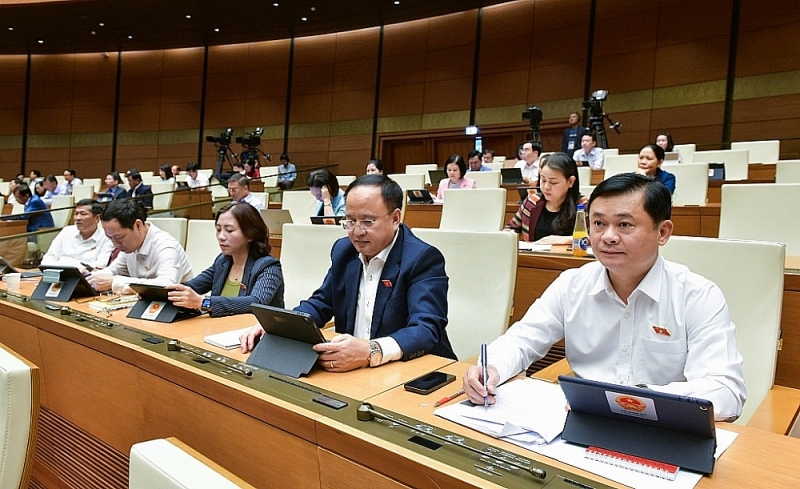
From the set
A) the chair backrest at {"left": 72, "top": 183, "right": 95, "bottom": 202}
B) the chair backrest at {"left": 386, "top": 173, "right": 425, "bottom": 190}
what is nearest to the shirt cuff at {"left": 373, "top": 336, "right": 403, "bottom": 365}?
the chair backrest at {"left": 386, "top": 173, "right": 425, "bottom": 190}

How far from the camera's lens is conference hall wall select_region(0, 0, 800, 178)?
275 inches

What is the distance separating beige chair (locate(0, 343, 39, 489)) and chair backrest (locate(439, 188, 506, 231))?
9.18ft

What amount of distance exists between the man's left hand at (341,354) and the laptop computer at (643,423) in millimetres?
505

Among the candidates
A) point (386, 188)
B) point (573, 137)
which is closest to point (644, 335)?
point (386, 188)

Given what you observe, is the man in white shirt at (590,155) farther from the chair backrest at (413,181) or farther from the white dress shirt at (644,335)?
the white dress shirt at (644,335)

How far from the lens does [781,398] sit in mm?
1308

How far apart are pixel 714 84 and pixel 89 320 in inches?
301

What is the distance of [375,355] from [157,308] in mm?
→ 856

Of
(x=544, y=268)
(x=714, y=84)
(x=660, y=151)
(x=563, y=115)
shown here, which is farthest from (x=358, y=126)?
(x=544, y=268)

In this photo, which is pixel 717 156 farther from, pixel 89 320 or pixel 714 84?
pixel 89 320

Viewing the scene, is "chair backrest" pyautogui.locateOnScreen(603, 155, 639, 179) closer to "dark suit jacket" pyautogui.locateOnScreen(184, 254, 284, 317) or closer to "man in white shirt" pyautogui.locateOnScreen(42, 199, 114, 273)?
"dark suit jacket" pyautogui.locateOnScreen(184, 254, 284, 317)

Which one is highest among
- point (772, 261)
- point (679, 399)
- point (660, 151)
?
point (660, 151)

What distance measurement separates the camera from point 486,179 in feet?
17.4

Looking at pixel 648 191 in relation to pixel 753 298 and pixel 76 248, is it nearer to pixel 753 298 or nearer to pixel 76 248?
pixel 753 298
